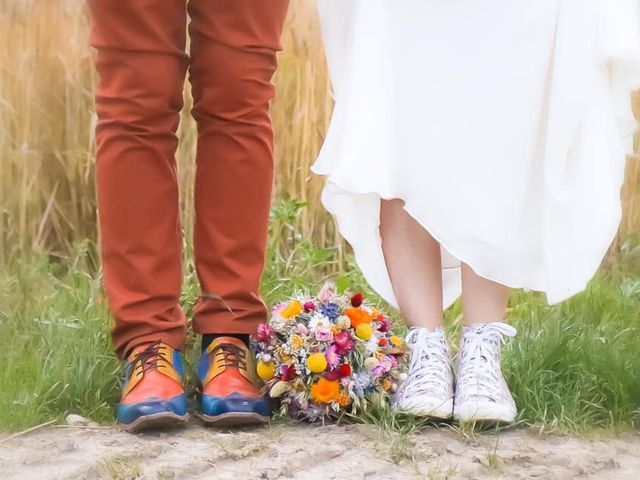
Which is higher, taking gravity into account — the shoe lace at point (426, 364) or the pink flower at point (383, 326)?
the pink flower at point (383, 326)

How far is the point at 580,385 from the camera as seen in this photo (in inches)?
99.9

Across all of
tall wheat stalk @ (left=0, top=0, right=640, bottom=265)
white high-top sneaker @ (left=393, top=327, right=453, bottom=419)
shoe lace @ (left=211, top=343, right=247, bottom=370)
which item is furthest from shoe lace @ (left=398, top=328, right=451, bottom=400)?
tall wheat stalk @ (left=0, top=0, right=640, bottom=265)

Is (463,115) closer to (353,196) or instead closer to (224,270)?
(353,196)

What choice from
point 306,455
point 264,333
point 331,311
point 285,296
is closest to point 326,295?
point 331,311

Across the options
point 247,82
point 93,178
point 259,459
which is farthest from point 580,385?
point 93,178

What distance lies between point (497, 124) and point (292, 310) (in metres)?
0.54

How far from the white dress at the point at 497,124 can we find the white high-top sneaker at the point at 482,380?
0.13 meters

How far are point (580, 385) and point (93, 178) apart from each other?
1.55 metres

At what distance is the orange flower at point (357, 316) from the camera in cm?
243

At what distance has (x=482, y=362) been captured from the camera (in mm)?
2379

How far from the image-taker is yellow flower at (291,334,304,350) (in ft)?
7.80

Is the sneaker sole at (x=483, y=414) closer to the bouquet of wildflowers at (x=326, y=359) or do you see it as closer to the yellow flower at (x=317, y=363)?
the bouquet of wildflowers at (x=326, y=359)

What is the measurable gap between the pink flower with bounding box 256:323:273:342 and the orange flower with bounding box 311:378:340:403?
0.14 m

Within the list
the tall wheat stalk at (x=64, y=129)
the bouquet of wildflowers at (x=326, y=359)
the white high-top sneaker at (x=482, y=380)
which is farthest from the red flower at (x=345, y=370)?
the tall wheat stalk at (x=64, y=129)
